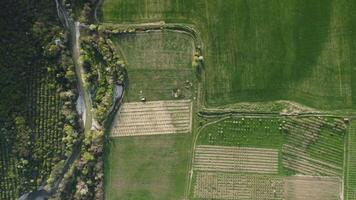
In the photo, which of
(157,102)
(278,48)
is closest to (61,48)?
(157,102)

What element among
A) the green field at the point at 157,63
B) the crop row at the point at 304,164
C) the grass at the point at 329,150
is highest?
the green field at the point at 157,63

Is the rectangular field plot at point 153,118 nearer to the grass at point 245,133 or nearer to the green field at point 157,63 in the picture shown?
the green field at point 157,63

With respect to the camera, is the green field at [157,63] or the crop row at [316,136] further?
the crop row at [316,136]

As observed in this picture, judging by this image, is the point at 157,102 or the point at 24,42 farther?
the point at 157,102

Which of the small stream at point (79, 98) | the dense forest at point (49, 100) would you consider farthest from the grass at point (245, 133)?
the small stream at point (79, 98)

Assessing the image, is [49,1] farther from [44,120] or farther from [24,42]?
[44,120]

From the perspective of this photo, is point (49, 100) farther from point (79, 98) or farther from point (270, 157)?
point (270, 157)
